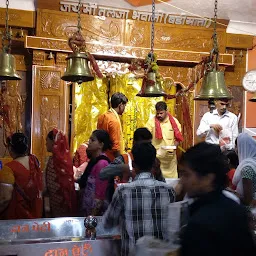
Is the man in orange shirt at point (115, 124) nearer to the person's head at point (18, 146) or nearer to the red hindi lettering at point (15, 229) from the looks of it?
the person's head at point (18, 146)

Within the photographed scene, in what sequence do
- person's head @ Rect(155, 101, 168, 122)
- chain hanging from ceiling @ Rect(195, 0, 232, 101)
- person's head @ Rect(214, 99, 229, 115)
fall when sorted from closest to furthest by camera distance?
1. chain hanging from ceiling @ Rect(195, 0, 232, 101)
2. person's head @ Rect(155, 101, 168, 122)
3. person's head @ Rect(214, 99, 229, 115)

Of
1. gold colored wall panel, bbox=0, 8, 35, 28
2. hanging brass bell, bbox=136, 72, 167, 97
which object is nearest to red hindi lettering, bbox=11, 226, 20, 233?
hanging brass bell, bbox=136, 72, 167, 97

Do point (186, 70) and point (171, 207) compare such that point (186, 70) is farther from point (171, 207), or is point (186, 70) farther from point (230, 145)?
point (171, 207)

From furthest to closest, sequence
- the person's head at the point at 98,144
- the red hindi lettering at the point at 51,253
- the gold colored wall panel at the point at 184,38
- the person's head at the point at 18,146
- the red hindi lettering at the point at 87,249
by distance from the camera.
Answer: the gold colored wall panel at the point at 184,38 → the person's head at the point at 98,144 → the person's head at the point at 18,146 → the red hindi lettering at the point at 87,249 → the red hindi lettering at the point at 51,253

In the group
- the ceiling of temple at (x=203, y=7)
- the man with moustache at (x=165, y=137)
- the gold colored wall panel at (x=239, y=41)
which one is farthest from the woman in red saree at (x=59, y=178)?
the gold colored wall panel at (x=239, y=41)

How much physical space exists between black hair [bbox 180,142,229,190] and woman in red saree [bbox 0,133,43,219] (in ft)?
7.57

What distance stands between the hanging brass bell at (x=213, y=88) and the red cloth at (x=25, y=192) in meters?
2.03

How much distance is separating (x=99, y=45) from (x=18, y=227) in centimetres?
486

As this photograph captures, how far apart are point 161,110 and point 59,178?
3.11m

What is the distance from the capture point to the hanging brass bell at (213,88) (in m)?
4.97

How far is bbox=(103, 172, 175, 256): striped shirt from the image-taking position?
285 cm

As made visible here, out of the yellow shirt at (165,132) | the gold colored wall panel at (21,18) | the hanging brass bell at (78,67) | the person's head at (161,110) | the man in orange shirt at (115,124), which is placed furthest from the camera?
the gold colored wall panel at (21,18)

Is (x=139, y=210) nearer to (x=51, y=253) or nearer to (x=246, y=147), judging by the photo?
(x=51, y=253)

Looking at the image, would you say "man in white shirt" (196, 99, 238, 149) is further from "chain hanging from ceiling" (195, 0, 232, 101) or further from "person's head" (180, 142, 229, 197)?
"person's head" (180, 142, 229, 197)
